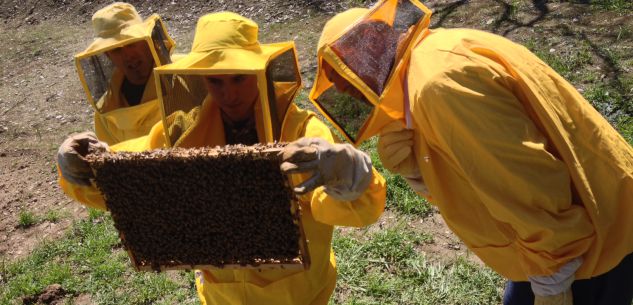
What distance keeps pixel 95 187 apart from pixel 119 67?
4.43 ft

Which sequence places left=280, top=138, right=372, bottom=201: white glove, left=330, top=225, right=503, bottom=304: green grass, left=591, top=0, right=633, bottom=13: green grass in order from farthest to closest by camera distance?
1. left=591, top=0, right=633, bottom=13: green grass
2. left=330, top=225, right=503, bottom=304: green grass
3. left=280, top=138, right=372, bottom=201: white glove

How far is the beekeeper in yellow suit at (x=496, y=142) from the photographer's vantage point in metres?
1.96

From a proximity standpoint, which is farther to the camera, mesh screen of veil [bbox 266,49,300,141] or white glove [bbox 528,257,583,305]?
mesh screen of veil [bbox 266,49,300,141]

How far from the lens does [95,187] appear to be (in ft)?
7.77

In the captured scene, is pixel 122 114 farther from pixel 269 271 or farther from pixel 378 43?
pixel 378 43

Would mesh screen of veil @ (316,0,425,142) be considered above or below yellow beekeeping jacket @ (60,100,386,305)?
above

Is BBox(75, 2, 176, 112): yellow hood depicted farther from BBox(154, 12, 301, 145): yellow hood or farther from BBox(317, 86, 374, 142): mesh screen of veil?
BBox(317, 86, 374, 142): mesh screen of veil

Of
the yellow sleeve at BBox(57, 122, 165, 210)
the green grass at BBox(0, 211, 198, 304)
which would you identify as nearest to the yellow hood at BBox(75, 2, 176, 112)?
the yellow sleeve at BBox(57, 122, 165, 210)

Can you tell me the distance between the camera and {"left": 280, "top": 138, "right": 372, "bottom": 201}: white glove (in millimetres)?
1815

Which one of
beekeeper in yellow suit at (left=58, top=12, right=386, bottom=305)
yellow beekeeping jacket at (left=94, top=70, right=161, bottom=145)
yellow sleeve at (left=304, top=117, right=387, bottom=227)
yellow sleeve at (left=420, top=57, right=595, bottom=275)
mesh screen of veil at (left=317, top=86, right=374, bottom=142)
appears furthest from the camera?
yellow beekeeping jacket at (left=94, top=70, right=161, bottom=145)

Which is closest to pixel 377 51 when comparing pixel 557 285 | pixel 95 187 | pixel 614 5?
pixel 557 285

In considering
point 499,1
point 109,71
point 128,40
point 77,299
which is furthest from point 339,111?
point 499,1

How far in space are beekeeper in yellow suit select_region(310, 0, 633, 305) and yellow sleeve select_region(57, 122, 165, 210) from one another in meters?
0.79

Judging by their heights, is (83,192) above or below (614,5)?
above
